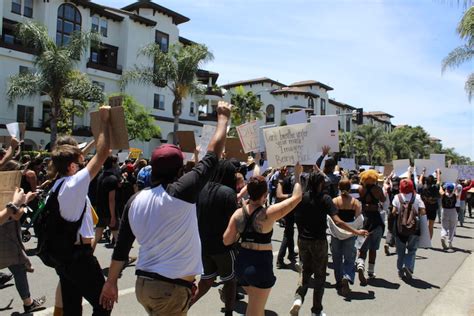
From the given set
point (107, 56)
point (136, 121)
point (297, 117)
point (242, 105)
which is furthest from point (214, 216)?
point (107, 56)

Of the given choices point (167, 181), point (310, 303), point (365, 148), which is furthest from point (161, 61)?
point (365, 148)

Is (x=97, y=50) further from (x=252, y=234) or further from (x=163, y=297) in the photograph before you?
(x=163, y=297)

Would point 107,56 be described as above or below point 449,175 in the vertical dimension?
above

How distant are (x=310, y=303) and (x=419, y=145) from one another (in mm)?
72825

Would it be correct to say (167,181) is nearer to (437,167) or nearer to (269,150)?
(269,150)

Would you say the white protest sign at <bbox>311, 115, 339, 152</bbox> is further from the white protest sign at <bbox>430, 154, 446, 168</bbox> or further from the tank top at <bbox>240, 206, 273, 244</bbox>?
the white protest sign at <bbox>430, 154, 446, 168</bbox>

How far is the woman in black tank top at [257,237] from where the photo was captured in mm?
4074

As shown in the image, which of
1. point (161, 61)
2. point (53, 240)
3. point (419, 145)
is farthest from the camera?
point (419, 145)

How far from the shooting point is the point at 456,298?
6645 mm

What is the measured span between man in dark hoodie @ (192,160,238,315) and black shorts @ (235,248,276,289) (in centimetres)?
62

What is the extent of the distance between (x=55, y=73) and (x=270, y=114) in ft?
163

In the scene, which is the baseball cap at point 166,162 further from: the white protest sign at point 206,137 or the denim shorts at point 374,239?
the denim shorts at point 374,239

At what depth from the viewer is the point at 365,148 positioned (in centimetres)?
6512

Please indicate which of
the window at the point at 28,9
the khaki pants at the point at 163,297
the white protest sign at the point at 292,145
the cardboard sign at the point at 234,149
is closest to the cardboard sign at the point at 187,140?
the cardboard sign at the point at 234,149
